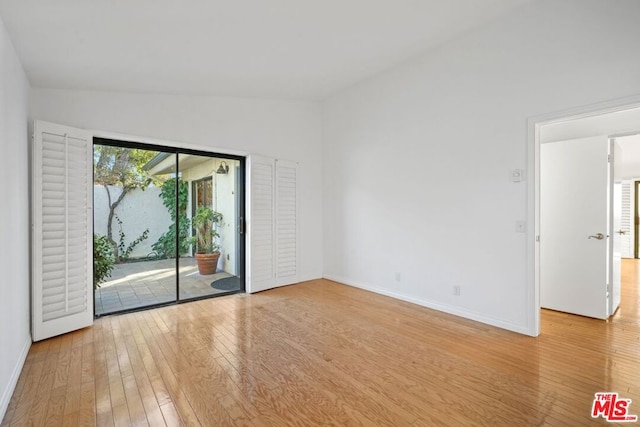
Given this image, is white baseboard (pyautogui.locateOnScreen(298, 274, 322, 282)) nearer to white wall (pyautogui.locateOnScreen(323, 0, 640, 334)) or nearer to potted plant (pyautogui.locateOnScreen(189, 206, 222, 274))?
white wall (pyautogui.locateOnScreen(323, 0, 640, 334))

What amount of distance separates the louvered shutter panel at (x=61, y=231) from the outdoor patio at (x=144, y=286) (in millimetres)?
619

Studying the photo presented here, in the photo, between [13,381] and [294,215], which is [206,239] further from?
[13,381]

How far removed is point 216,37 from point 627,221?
10864mm

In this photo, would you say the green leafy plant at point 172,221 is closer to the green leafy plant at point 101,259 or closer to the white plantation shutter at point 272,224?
the green leafy plant at point 101,259

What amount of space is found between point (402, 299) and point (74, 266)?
3.95 m

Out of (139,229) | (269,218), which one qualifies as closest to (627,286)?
(269,218)

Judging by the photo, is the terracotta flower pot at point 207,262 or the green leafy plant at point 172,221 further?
the terracotta flower pot at point 207,262

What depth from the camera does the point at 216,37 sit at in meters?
2.79

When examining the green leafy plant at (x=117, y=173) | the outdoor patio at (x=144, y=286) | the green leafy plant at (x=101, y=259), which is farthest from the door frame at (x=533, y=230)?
the green leafy plant at (x=101, y=259)

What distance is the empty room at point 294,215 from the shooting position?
216cm

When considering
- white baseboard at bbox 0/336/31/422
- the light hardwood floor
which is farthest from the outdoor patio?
white baseboard at bbox 0/336/31/422

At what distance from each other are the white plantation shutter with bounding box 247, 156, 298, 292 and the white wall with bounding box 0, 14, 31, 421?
2555mm

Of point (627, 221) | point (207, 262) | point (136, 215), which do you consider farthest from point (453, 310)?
point (627, 221)

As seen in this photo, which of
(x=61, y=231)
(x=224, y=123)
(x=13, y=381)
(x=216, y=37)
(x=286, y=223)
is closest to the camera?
(x=13, y=381)
